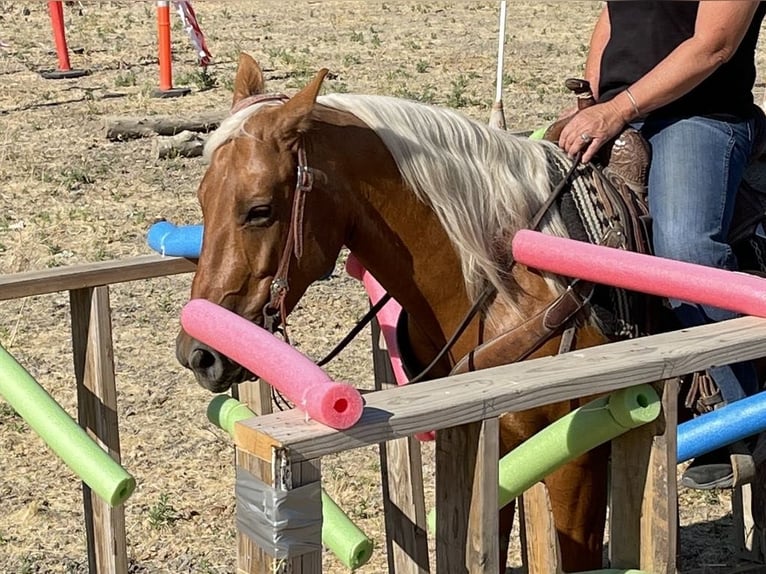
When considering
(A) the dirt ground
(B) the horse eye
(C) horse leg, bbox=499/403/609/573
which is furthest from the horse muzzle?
(A) the dirt ground

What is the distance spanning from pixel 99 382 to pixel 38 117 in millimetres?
9937

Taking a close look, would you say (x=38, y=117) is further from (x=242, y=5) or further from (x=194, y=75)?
(x=242, y=5)

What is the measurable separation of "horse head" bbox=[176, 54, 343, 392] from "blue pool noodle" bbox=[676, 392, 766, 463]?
1.03 m

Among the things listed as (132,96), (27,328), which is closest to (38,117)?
(132,96)

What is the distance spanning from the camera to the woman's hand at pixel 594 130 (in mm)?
3369

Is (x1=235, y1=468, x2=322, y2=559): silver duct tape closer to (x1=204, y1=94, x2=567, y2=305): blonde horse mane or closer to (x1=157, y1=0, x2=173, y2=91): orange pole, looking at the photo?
(x1=204, y1=94, x2=567, y2=305): blonde horse mane

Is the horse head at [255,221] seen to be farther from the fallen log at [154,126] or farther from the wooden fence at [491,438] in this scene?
the fallen log at [154,126]

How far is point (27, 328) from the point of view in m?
7.26

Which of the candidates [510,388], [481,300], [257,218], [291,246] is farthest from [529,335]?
[510,388]

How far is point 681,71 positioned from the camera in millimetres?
3262

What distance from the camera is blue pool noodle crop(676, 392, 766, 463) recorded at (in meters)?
2.88

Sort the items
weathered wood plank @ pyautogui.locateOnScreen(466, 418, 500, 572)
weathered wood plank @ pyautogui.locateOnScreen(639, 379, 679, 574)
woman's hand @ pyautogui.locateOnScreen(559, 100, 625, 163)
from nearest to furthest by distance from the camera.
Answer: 1. weathered wood plank @ pyautogui.locateOnScreen(466, 418, 500, 572)
2. weathered wood plank @ pyautogui.locateOnScreen(639, 379, 679, 574)
3. woman's hand @ pyautogui.locateOnScreen(559, 100, 625, 163)

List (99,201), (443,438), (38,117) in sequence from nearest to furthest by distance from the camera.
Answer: (443,438)
(99,201)
(38,117)

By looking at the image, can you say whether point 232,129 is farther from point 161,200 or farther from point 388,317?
point 161,200
